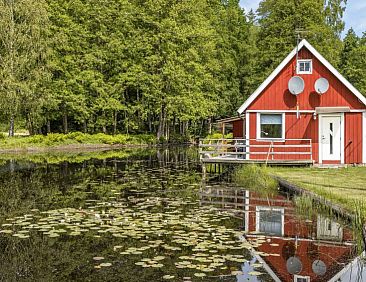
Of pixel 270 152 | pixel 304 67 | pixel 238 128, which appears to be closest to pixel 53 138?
pixel 238 128

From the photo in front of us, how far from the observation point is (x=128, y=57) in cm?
5009

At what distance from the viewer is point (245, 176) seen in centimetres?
1931

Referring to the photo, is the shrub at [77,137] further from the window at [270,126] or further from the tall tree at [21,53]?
the window at [270,126]

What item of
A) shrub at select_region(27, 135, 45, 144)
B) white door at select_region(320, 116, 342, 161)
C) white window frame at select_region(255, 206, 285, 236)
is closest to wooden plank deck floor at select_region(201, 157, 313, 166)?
white door at select_region(320, 116, 342, 161)

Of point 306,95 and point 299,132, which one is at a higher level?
point 306,95

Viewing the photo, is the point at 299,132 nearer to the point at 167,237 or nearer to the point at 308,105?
the point at 308,105

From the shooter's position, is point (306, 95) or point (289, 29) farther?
point (289, 29)

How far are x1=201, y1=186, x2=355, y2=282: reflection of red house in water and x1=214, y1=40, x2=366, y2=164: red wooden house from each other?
29.2ft

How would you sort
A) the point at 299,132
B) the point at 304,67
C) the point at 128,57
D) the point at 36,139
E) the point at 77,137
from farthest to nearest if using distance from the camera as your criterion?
the point at 128,57
the point at 77,137
the point at 36,139
the point at 299,132
the point at 304,67

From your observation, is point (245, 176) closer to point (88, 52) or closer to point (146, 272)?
point (146, 272)

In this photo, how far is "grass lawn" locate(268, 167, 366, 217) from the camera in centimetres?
1118

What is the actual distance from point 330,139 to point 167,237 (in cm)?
1524

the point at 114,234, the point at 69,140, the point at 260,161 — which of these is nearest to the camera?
the point at 114,234

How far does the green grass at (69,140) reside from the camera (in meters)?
40.3
